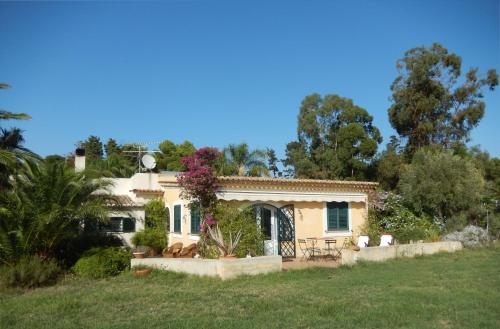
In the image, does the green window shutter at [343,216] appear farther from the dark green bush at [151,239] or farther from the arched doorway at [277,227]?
the dark green bush at [151,239]

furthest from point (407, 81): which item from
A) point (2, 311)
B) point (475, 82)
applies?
point (2, 311)

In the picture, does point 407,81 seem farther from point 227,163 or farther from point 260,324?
point 260,324

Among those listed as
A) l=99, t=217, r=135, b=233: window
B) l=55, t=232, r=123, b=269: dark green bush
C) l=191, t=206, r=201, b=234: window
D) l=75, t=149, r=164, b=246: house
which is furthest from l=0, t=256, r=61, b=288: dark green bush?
l=99, t=217, r=135, b=233: window

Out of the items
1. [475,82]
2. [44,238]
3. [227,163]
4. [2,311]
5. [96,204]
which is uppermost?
[475,82]

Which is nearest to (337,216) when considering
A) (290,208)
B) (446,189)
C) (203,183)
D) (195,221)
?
(290,208)

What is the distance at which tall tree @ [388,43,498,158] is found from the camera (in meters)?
36.8

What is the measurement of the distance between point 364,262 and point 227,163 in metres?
21.8

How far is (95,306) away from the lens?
10.5 m

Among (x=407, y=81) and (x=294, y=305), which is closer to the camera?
(x=294, y=305)

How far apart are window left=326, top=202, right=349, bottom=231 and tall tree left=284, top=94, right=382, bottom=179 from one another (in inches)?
691

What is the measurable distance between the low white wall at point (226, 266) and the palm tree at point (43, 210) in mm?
3460

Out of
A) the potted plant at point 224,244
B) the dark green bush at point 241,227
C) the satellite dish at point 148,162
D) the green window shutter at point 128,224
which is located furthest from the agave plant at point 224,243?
the satellite dish at point 148,162

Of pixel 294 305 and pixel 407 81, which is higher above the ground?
pixel 407 81

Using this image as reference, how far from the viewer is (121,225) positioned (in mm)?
22562
